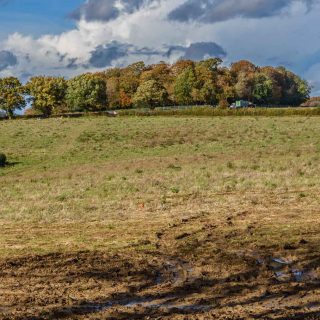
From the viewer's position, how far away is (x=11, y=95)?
116500mm

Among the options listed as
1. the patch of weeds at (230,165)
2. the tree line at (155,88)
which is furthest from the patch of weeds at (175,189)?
the tree line at (155,88)

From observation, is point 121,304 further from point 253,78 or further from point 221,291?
point 253,78

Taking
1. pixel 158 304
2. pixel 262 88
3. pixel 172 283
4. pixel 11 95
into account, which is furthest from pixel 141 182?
pixel 262 88

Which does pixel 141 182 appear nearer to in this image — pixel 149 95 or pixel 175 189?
pixel 175 189

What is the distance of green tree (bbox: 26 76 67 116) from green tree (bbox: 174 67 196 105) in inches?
1047

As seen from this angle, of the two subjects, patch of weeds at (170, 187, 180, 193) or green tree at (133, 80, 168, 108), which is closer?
patch of weeds at (170, 187, 180, 193)

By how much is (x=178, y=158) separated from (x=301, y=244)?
2485cm

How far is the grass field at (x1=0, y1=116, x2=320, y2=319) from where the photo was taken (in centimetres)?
1006

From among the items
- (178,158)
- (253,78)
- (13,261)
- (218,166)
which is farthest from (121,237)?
(253,78)

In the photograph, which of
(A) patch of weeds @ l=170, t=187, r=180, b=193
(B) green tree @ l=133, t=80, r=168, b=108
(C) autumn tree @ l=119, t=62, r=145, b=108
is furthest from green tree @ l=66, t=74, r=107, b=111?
(A) patch of weeds @ l=170, t=187, r=180, b=193

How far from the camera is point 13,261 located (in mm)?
13523

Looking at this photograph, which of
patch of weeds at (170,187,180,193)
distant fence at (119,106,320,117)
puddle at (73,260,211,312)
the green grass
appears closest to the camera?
puddle at (73,260,211,312)

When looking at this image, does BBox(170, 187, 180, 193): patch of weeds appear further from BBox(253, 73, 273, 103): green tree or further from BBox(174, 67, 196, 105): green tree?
BBox(253, 73, 273, 103): green tree

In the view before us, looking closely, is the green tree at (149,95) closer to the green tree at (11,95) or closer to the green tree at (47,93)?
the green tree at (47,93)
